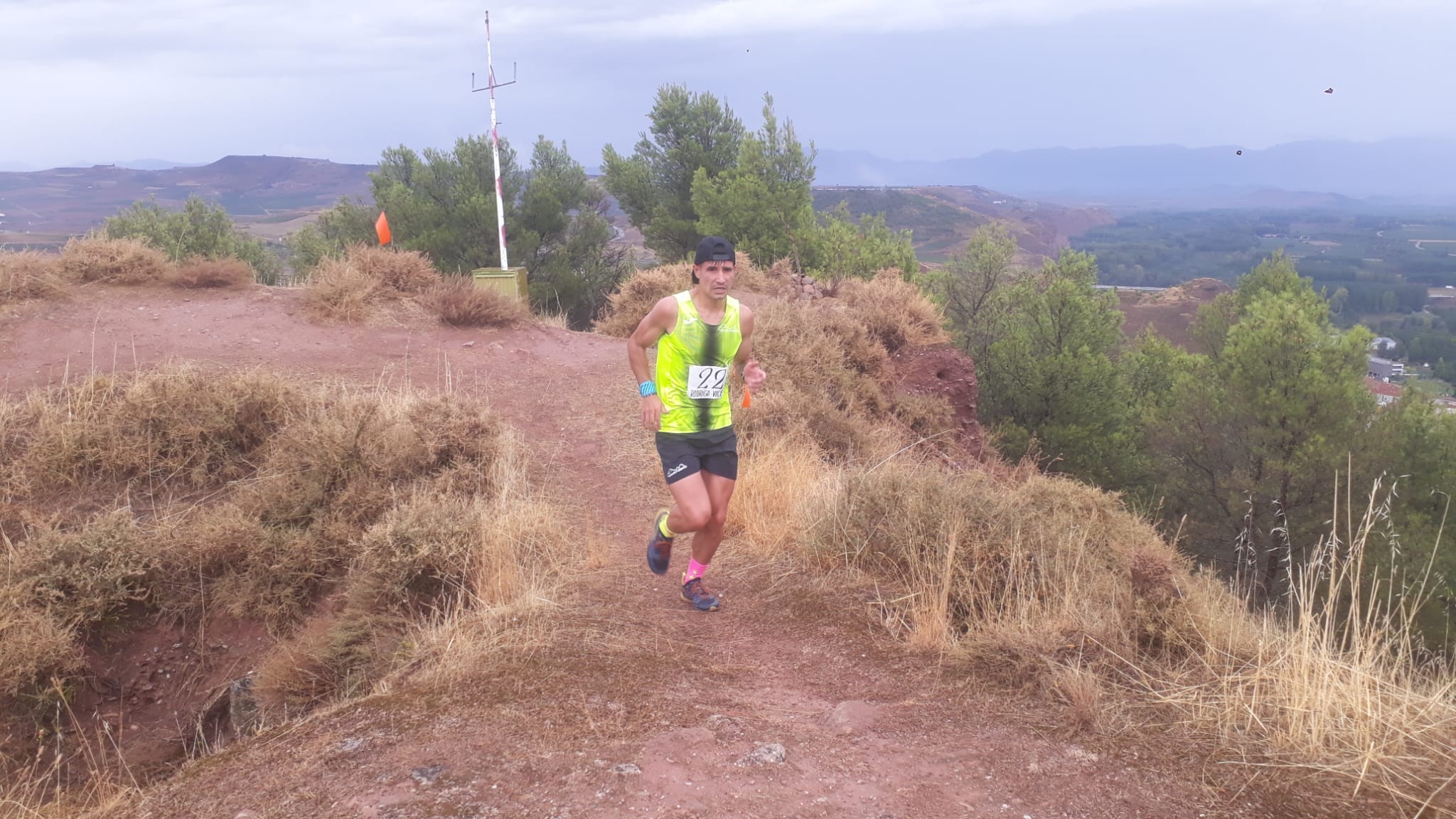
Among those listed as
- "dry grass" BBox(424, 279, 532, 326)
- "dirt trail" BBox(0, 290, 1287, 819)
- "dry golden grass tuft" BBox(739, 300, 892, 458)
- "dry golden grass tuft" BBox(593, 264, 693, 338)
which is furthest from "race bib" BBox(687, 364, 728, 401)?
"dry golden grass tuft" BBox(593, 264, 693, 338)

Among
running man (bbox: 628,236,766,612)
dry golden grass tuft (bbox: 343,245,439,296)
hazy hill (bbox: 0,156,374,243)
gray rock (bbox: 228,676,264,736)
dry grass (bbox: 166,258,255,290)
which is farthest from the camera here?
hazy hill (bbox: 0,156,374,243)

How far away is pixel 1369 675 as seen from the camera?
2979 millimetres

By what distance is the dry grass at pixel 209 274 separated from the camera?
10.5m

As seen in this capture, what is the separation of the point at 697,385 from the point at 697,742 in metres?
1.68

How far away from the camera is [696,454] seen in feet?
13.6

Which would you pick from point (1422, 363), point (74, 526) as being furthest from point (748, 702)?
point (1422, 363)

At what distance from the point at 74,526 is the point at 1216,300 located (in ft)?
110

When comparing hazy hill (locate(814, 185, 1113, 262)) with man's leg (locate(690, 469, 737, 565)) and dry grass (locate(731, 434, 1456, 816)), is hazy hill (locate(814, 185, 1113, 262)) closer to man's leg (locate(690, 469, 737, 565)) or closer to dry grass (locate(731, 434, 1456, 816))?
dry grass (locate(731, 434, 1456, 816))

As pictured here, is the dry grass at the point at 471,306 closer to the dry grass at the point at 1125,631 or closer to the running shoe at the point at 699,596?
the dry grass at the point at 1125,631

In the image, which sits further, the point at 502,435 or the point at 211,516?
the point at 502,435

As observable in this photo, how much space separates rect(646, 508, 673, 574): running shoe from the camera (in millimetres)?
4430

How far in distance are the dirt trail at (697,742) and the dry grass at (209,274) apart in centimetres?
812

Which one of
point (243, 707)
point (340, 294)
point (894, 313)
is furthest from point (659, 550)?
point (894, 313)

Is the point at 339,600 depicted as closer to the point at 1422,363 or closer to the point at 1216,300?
the point at 1216,300
